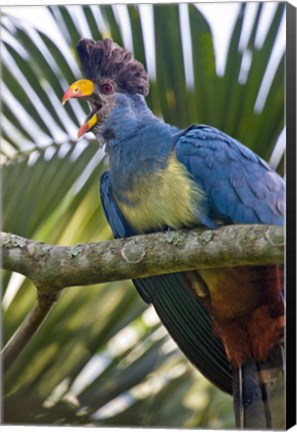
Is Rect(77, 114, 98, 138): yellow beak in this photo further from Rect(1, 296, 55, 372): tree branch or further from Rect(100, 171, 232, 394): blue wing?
Rect(1, 296, 55, 372): tree branch

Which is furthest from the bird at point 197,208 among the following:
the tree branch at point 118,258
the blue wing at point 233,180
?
the tree branch at point 118,258

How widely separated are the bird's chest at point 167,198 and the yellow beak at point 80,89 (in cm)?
53

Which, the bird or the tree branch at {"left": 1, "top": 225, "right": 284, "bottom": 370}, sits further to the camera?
the bird

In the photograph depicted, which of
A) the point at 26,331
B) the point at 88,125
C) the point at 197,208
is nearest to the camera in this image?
the point at 197,208

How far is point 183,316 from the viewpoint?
4.59 meters

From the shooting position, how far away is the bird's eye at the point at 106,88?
4.59 m

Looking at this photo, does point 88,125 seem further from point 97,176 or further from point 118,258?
point 118,258

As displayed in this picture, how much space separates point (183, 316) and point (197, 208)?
57cm

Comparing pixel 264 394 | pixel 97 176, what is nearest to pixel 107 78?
pixel 97 176

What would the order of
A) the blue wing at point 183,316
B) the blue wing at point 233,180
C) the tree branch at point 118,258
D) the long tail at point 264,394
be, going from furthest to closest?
the blue wing at point 183,316 < the long tail at point 264,394 < the blue wing at point 233,180 < the tree branch at point 118,258

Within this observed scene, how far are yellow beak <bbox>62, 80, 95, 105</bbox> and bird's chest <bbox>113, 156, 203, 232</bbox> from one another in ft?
1.73

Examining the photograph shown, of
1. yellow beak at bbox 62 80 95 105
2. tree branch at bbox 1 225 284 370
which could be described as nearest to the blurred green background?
yellow beak at bbox 62 80 95 105

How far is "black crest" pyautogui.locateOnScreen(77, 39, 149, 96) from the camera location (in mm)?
4582

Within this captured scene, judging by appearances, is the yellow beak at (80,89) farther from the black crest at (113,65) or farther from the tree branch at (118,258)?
the tree branch at (118,258)
